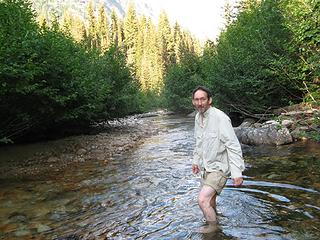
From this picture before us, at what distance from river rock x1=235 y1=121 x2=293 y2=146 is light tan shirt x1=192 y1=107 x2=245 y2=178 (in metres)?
9.17

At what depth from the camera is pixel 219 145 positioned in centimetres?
534

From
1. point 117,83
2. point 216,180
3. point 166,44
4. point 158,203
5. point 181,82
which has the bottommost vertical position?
point 158,203

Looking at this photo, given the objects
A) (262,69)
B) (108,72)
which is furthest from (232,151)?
(108,72)

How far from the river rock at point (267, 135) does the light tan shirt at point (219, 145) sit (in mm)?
9166

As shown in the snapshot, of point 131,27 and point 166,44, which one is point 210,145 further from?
point 131,27

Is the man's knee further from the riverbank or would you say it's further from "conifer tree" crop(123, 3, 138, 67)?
"conifer tree" crop(123, 3, 138, 67)

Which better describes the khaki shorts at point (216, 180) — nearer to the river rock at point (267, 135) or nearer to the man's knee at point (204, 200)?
the man's knee at point (204, 200)

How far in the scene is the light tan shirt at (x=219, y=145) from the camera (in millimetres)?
5207

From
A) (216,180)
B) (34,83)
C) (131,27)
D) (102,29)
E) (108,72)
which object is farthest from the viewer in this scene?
(131,27)

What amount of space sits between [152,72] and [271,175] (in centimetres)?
8218

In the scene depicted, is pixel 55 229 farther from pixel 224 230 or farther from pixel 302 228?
pixel 302 228

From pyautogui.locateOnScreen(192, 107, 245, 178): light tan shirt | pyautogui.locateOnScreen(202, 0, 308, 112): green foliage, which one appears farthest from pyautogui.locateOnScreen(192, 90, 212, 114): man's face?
pyautogui.locateOnScreen(202, 0, 308, 112): green foliage

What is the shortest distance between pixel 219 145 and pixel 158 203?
2829 mm

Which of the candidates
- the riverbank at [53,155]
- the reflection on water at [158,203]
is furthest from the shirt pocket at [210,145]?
the riverbank at [53,155]
